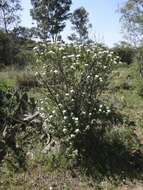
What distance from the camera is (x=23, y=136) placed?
791cm

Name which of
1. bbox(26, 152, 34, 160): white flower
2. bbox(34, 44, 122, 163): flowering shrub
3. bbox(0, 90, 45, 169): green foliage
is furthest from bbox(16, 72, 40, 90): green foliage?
bbox(26, 152, 34, 160): white flower

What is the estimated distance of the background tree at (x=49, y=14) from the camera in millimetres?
41750

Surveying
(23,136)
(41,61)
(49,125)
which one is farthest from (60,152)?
(41,61)

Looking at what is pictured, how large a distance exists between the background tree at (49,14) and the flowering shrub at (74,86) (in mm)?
34499

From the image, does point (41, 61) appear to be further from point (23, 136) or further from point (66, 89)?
point (23, 136)

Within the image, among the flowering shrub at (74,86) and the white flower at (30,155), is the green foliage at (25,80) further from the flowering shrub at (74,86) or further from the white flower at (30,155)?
the white flower at (30,155)

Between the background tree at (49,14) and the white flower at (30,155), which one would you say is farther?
the background tree at (49,14)

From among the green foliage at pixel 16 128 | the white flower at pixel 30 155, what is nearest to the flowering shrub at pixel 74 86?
the white flower at pixel 30 155

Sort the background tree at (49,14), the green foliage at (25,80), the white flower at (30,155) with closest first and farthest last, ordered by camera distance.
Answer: the white flower at (30,155) → the green foliage at (25,80) → the background tree at (49,14)

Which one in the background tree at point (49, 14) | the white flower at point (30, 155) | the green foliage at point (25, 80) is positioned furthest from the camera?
the background tree at point (49, 14)

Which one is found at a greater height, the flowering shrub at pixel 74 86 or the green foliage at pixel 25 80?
the flowering shrub at pixel 74 86

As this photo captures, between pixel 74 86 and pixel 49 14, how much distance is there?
117ft

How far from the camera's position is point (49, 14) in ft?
138

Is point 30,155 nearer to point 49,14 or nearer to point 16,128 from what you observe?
point 16,128
